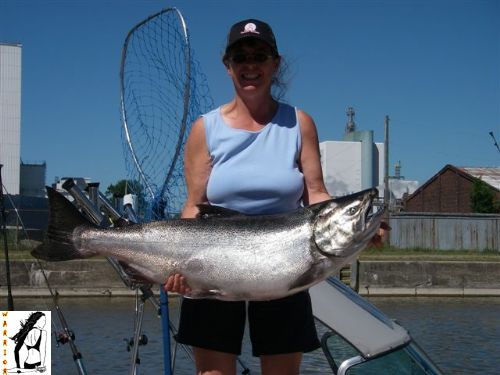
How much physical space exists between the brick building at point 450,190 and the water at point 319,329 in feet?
124

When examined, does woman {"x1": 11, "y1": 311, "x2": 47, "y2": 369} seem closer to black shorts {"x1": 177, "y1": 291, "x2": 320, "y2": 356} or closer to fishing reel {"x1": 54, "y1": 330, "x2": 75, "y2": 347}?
fishing reel {"x1": 54, "y1": 330, "x2": 75, "y2": 347}

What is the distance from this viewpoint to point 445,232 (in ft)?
130

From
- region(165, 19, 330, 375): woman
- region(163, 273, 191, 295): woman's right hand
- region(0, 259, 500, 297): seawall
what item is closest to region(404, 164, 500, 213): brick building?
region(0, 259, 500, 297): seawall

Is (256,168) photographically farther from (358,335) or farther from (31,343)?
(31,343)

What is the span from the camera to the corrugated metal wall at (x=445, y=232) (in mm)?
39250

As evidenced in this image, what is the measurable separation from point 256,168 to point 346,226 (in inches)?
21.3

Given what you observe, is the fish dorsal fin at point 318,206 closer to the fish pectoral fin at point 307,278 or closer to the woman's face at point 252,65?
the fish pectoral fin at point 307,278

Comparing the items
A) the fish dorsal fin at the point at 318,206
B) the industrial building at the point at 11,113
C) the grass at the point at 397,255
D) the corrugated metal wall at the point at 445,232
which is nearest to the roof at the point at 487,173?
the corrugated metal wall at the point at 445,232

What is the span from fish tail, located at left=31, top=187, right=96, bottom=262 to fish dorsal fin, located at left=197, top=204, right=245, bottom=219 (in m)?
0.52

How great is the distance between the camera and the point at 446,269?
2609cm

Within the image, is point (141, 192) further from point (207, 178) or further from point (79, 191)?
point (207, 178)

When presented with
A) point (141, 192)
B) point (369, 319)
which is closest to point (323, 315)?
point (369, 319)

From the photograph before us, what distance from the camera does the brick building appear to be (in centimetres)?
6100

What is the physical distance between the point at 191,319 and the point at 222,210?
21.4 inches
